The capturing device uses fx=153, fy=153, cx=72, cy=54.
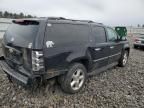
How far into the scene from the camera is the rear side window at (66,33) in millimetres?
3131

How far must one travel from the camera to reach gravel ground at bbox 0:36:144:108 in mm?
3379

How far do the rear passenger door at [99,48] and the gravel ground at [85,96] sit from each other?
0.61 meters

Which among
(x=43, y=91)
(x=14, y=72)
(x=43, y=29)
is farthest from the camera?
(x=43, y=91)

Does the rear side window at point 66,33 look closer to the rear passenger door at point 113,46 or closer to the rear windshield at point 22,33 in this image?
the rear windshield at point 22,33

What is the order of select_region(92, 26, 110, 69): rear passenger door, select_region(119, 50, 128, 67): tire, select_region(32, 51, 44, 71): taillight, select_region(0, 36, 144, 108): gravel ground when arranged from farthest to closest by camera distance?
select_region(119, 50, 128, 67): tire, select_region(92, 26, 110, 69): rear passenger door, select_region(0, 36, 144, 108): gravel ground, select_region(32, 51, 44, 71): taillight

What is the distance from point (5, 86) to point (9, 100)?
0.76m

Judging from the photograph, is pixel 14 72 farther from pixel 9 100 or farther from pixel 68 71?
pixel 68 71

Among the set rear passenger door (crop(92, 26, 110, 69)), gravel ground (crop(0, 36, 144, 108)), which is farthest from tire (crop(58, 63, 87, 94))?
rear passenger door (crop(92, 26, 110, 69))

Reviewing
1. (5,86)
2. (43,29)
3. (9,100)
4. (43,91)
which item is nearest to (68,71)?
(43,91)

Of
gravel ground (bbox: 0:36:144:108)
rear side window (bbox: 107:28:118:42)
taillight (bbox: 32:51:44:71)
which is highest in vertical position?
rear side window (bbox: 107:28:118:42)

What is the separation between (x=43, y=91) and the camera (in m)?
3.77

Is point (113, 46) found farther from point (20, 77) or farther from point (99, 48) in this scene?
point (20, 77)

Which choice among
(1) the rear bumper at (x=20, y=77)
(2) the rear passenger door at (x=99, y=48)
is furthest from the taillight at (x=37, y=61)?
(2) the rear passenger door at (x=99, y=48)

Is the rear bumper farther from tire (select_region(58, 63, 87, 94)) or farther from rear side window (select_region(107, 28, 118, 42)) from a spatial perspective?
rear side window (select_region(107, 28, 118, 42))
